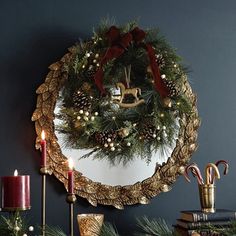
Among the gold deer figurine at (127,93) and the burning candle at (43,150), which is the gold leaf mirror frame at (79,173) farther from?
the gold deer figurine at (127,93)

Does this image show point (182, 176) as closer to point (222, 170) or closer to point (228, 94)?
point (222, 170)

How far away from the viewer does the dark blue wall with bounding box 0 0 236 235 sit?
171 cm

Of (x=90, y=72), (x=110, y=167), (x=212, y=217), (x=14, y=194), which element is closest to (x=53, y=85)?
(x=90, y=72)

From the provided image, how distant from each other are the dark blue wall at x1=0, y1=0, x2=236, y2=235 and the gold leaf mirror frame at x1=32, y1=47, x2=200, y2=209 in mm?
41

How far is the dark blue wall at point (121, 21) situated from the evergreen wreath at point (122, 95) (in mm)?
127

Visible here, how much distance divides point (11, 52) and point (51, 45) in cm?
16

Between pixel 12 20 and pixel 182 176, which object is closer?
pixel 12 20

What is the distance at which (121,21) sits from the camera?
1909mm

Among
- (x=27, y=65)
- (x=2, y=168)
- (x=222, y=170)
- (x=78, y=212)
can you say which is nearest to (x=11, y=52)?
(x=27, y=65)

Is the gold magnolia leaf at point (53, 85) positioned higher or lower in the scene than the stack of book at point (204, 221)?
higher

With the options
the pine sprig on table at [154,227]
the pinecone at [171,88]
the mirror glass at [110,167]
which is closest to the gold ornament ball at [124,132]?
the mirror glass at [110,167]

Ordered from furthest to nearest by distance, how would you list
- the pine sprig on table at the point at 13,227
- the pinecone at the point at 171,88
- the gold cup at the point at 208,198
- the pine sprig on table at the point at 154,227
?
the pinecone at the point at 171,88, the gold cup at the point at 208,198, the pine sprig on table at the point at 154,227, the pine sprig on table at the point at 13,227

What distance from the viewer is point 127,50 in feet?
5.77

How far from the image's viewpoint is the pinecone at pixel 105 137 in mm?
1713
